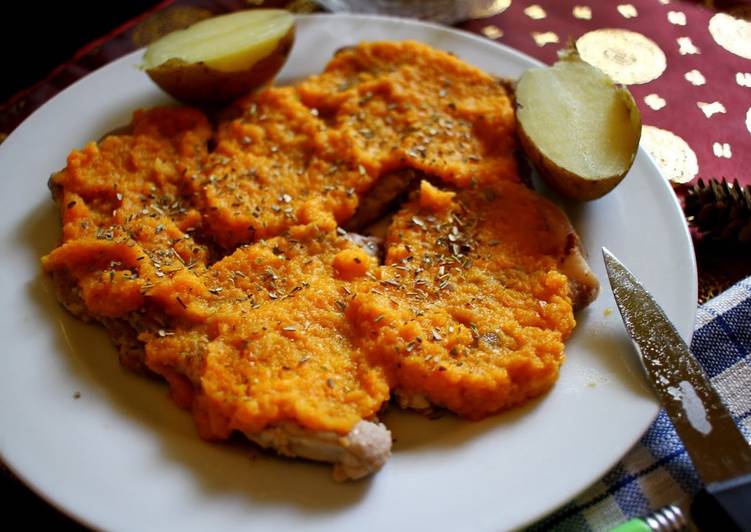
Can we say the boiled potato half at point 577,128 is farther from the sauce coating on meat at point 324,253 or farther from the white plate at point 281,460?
the white plate at point 281,460

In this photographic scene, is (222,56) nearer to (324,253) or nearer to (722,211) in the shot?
(324,253)

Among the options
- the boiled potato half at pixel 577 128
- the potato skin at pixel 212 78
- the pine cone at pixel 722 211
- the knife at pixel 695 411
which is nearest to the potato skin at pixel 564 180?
the boiled potato half at pixel 577 128

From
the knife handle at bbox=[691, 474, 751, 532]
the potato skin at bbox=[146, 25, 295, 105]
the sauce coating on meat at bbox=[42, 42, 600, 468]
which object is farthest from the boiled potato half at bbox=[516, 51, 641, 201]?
the knife handle at bbox=[691, 474, 751, 532]

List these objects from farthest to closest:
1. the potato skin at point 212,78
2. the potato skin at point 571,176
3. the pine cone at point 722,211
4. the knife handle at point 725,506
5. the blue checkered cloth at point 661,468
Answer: the potato skin at point 212,78 < the pine cone at point 722,211 < the potato skin at point 571,176 < the blue checkered cloth at point 661,468 < the knife handle at point 725,506

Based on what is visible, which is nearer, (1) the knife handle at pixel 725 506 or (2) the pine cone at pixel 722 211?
(1) the knife handle at pixel 725 506

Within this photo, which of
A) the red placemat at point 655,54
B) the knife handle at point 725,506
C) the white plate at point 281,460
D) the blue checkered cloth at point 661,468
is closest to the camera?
the knife handle at point 725,506

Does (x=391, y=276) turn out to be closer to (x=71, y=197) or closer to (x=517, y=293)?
(x=517, y=293)

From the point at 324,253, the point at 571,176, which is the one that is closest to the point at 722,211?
the point at 571,176
